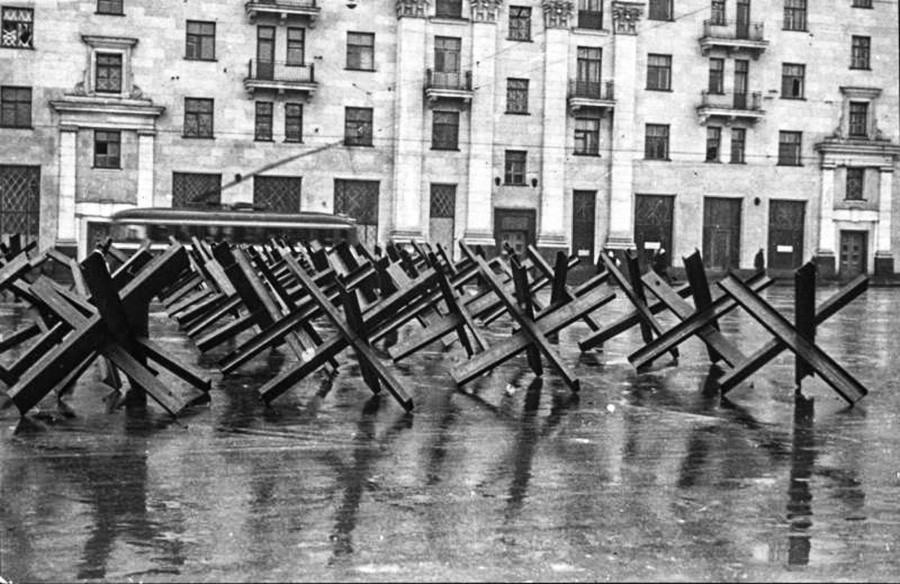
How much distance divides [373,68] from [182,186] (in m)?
9.16

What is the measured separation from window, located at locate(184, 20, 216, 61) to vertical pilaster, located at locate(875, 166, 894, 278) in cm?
3099

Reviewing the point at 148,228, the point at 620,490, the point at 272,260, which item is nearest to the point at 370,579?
the point at 620,490

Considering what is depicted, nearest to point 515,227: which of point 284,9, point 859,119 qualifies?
point 284,9

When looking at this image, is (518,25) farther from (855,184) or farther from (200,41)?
(855,184)

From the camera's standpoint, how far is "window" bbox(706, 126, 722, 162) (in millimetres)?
56750

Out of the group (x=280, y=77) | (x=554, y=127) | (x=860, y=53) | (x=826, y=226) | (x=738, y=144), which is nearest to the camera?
(x=280, y=77)

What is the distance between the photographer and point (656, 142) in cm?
5619

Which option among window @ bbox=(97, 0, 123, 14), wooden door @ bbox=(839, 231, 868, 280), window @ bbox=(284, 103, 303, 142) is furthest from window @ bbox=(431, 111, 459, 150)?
wooden door @ bbox=(839, 231, 868, 280)

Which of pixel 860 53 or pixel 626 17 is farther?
pixel 860 53

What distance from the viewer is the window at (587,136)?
55.2m

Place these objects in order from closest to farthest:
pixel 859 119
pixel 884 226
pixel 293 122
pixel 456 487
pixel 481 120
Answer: pixel 456 487 → pixel 293 122 → pixel 481 120 → pixel 859 119 → pixel 884 226

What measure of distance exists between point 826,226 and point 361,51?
22.7 meters

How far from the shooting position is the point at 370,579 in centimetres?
473

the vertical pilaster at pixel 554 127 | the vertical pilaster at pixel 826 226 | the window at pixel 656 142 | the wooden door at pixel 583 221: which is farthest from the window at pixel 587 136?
the vertical pilaster at pixel 826 226
